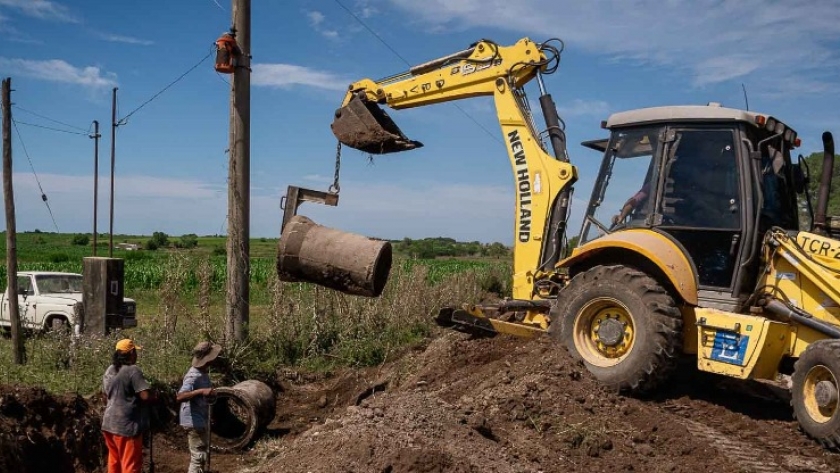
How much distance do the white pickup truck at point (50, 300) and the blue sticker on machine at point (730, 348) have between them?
38.8ft

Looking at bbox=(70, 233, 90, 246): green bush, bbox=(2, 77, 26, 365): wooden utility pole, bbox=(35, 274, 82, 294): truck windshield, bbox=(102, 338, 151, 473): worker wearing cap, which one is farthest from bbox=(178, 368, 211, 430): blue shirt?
bbox=(70, 233, 90, 246): green bush

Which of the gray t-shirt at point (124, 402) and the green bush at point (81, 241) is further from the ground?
the green bush at point (81, 241)

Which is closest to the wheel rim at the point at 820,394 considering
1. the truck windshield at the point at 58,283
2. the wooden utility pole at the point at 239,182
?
the wooden utility pole at the point at 239,182

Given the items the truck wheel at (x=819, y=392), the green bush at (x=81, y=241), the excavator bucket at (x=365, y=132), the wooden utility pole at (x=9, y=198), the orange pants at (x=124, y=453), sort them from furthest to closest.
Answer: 1. the green bush at (x=81, y=241)
2. the wooden utility pole at (x=9, y=198)
3. the excavator bucket at (x=365, y=132)
4. the orange pants at (x=124, y=453)
5. the truck wheel at (x=819, y=392)

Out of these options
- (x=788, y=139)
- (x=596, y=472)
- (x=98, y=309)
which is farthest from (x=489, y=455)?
(x=98, y=309)

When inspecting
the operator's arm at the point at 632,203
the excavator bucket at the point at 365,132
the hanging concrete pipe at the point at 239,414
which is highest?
the excavator bucket at the point at 365,132

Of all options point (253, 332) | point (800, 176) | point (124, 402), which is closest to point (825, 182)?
point (800, 176)

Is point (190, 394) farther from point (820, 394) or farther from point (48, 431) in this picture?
point (820, 394)

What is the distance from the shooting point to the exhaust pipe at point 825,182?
308 inches

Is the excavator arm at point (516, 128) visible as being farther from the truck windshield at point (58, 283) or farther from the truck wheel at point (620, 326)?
the truck windshield at point (58, 283)

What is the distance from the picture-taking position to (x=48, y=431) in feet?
22.9

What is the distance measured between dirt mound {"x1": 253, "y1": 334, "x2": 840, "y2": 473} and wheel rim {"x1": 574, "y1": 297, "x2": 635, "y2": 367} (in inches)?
12.4

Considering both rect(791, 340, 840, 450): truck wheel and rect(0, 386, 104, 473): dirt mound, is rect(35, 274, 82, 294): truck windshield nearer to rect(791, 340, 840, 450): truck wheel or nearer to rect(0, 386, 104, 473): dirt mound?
rect(0, 386, 104, 473): dirt mound

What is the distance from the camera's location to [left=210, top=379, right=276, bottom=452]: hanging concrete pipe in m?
8.16
